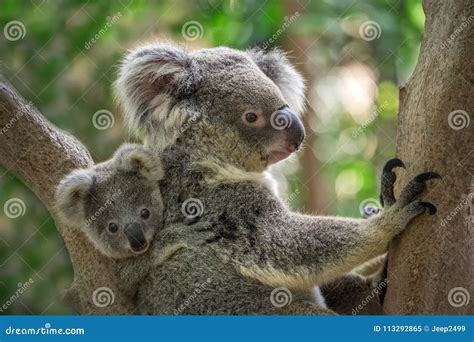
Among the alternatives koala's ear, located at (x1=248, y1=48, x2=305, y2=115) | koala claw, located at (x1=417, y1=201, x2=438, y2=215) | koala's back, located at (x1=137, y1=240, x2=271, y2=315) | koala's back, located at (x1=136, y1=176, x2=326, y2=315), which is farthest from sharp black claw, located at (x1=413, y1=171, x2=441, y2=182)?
koala's ear, located at (x1=248, y1=48, x2=305, y2=115)

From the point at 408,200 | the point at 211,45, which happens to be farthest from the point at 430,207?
the point at 211,45

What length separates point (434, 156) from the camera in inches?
116

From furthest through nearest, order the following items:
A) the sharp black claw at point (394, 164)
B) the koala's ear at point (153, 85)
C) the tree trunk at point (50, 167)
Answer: the koala's ear at point (153, 85) < the tree trunk at point (50, 167) < the sharp black claw at point (394, 164)

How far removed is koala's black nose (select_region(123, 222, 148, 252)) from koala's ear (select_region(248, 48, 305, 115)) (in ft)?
4.96

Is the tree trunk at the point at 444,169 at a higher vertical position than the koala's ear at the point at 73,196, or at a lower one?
higher

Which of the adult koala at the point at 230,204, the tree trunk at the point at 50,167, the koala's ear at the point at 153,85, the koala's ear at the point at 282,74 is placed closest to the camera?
the adult koala at the point at 230,204

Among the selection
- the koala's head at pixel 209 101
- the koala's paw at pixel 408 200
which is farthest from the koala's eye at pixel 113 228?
the koala's paw at pixel 408 200

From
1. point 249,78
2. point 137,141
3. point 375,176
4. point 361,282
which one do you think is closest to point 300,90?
point 249,78

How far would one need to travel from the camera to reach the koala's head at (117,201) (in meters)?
3.23

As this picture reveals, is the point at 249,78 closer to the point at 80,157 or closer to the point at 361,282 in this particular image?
the point at 80,157

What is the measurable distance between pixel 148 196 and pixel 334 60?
3.36 metres

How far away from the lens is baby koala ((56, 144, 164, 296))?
324 centimetres

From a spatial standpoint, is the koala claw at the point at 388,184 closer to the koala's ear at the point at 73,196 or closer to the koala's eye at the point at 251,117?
the koala's eye at the point at 251,117

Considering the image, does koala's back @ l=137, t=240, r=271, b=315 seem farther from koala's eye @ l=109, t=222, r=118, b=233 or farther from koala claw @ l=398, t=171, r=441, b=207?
koala claw @ l=398, t=171, r=441, b=207
